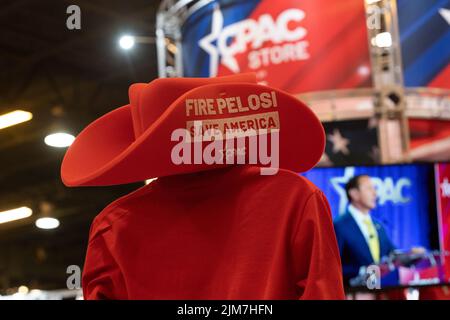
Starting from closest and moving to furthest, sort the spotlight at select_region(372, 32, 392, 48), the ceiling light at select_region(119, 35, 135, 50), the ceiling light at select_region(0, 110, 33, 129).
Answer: the spotlight at select_region(372, 32, 392, 48) < the ceiling light at select_region(119, 35, 135, 50) < the ceiling light at select_region(0, 110, 33, 129)

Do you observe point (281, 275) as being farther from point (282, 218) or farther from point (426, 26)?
point (426, 26)

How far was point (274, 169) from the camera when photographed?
103cm

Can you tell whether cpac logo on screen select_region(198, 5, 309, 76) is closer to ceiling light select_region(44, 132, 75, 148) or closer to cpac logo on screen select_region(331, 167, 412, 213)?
cpac logo on screen select_region(331, 167, 412, 213)

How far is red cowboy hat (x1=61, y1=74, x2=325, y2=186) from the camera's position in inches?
39.9

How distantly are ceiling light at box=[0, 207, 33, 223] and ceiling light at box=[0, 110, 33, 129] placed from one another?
12.5 feet

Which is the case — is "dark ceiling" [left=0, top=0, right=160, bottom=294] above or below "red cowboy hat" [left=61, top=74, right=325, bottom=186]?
above

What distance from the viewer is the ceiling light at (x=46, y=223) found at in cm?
1287

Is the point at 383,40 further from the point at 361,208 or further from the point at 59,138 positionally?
the point at 59,138

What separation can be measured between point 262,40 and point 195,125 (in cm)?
314

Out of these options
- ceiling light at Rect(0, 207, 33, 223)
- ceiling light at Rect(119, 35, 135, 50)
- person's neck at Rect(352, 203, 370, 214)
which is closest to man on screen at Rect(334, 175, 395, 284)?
person's neck at Rect(352, 203, 370, 214)

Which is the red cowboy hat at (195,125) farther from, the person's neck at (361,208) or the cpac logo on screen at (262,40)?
the cpac logo on screen at (262,40)

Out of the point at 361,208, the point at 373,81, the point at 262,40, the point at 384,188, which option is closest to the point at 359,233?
the point at 361,208

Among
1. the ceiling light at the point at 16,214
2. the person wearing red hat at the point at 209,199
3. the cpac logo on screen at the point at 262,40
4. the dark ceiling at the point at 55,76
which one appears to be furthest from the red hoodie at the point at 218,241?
the ceiling light at the point at 16,214
